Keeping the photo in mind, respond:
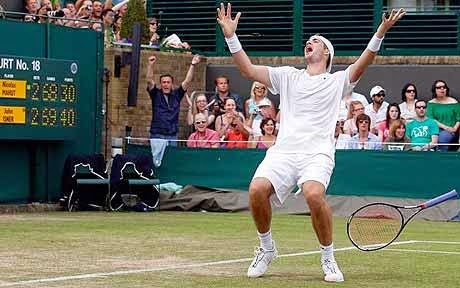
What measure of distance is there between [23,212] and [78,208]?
3.36ft

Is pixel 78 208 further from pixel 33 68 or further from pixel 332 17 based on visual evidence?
pixel 332 17

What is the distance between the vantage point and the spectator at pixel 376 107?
2147 cm

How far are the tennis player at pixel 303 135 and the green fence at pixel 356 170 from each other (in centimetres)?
970

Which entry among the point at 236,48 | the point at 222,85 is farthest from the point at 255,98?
the point at 236,48

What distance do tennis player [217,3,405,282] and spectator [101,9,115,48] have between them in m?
13.0

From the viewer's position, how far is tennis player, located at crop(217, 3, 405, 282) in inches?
396

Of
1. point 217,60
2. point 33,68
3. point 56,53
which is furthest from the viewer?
point 217,60

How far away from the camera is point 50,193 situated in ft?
71.1

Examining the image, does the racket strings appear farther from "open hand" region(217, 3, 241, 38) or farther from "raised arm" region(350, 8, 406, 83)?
"open hand" region(217, 3, 241, 38)

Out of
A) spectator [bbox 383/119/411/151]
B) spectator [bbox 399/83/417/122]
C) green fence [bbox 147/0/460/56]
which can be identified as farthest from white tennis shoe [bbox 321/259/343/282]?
green fence [bbox 147/0/460/56]

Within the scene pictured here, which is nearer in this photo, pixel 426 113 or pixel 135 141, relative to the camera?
pixel 426 113

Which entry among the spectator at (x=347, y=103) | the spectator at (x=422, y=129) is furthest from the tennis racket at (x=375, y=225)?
the spectator at (x=347, y=103)

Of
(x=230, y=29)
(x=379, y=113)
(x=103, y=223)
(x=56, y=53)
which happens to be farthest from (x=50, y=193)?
(x=230, y=29)

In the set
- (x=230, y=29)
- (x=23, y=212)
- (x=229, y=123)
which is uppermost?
(x=230, y=29)
